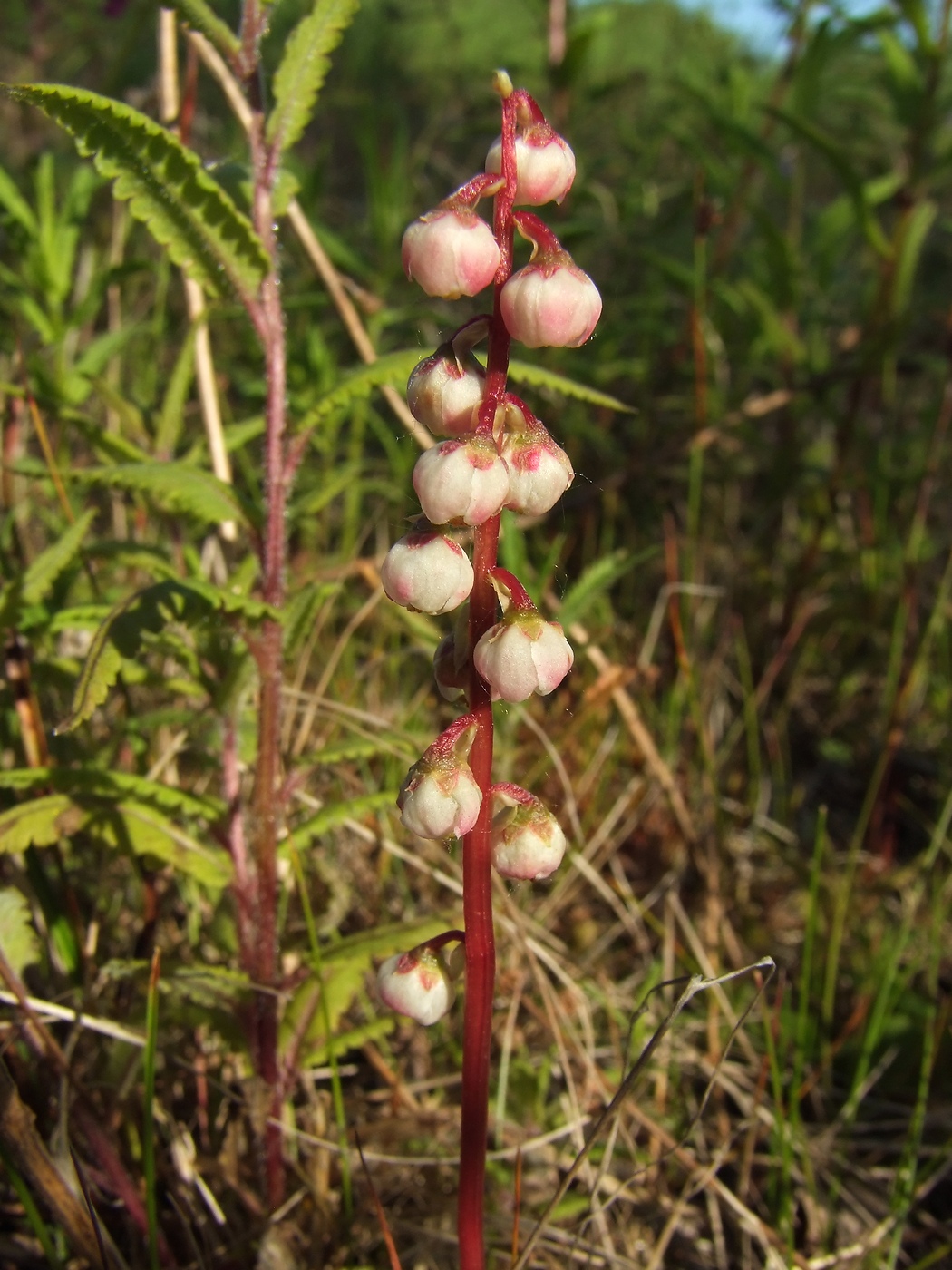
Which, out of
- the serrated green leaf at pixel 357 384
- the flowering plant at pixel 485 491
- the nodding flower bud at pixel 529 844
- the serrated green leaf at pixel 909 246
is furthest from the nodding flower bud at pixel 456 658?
the serrated green leaf at pixel 909 246

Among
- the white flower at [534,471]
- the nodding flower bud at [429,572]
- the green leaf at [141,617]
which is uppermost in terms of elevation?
the white flower at [534,471]

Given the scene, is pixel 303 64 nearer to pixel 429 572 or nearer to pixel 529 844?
pixel 429 572

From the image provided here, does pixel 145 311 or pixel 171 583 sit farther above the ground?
pixel 145 311

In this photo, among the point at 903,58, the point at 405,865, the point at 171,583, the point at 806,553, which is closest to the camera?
the point at 171,583

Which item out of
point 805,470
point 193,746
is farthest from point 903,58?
point 193,746

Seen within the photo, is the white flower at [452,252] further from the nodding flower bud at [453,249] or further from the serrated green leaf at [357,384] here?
the serrated green leaf at [357,384]

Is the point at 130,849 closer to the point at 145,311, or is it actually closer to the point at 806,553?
the point at 806,553

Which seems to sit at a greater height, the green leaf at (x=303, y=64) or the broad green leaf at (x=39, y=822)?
the green leaf at (x=303, y=64)

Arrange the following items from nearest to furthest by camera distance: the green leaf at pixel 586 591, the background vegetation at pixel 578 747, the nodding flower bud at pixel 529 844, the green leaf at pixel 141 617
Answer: the nodding flower bud at pixel 529 844, the green leaf at pixel 141 617, the background vegetation at pixel 578 747, the green leaf at pixel 586 591
